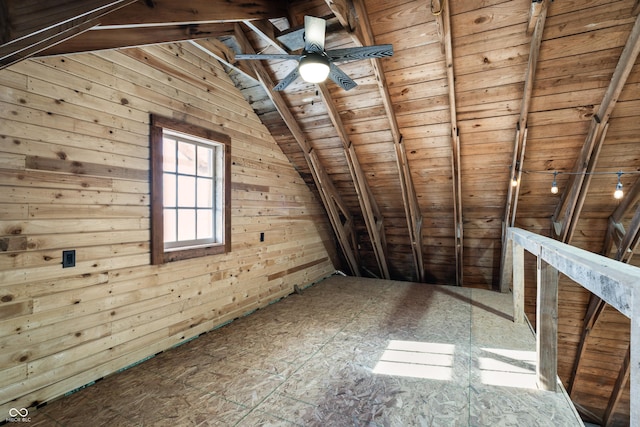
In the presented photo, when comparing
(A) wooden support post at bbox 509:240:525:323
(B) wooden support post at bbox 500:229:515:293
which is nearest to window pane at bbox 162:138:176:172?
(A) wooden support post at bbox 509:240:525:323

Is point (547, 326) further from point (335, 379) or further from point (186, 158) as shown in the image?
point (186, 158)

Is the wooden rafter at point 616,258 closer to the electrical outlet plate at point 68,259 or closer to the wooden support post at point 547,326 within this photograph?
the wooden support post at point 547,326

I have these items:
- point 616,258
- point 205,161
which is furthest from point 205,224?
point 616,258

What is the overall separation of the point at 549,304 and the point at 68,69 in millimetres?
3765

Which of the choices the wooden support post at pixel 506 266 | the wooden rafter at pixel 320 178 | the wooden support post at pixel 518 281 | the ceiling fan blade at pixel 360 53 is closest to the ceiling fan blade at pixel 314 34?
the ceiling fan blade at pixel 360 53

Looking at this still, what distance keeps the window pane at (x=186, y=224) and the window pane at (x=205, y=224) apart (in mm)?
78

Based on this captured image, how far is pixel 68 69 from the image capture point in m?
2.09

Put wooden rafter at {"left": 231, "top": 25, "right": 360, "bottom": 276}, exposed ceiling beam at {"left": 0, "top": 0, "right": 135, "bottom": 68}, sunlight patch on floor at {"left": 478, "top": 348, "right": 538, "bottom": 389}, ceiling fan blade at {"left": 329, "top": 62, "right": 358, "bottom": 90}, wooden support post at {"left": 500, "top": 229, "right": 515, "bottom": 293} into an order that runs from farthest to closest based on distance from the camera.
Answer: wooden support post at {"left": 500, "top": 229, "right": 515, "bottom": 293}, wooden rafter at {"left": 231, "top": 25, "right": 360, "bottom": 276}, sunlight patch on floor at {"left": 478, "top": 348, "right": 538, "bottom": 389}, ceiling fan blade at {"left": 329, "top": 62, "right": 358, "bottom": 90}, exposed ceiling beam at {"left": 0, "top": 0, "right": 135, "bottom": 68}

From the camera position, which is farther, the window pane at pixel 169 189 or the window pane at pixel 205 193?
the window pane at pixel 205 193

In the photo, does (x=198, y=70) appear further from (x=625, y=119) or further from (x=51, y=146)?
(x=625, y=119)

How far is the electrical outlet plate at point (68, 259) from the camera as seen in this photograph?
6.82ft

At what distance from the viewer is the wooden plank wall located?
188 cm

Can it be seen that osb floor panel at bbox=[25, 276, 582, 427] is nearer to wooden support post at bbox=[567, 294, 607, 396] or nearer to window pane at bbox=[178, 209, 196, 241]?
window pane at bbox=[178, 209, 196, 241]

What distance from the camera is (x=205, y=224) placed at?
3.27 m
